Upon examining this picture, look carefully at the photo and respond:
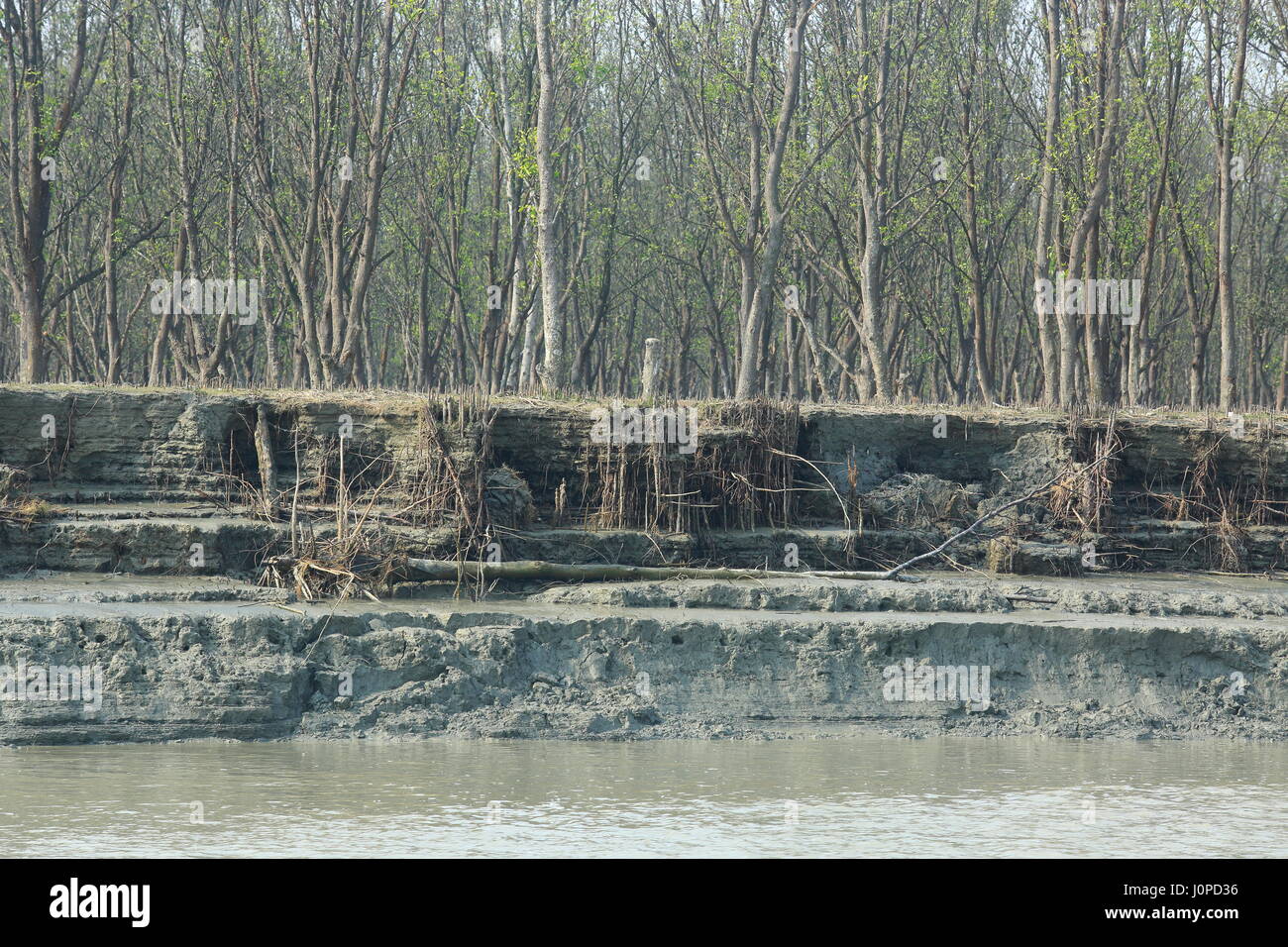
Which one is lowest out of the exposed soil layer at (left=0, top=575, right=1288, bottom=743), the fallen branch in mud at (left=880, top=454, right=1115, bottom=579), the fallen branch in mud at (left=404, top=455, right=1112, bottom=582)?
the exposed soil layer at (left=0, top=575, right=1288, bottom=743)

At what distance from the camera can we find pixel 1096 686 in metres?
13.2

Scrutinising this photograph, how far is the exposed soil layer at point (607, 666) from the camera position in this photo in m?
11.7

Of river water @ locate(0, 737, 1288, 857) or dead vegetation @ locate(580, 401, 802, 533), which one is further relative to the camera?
dead vegetation @ locate(580, 401, 802, 533)

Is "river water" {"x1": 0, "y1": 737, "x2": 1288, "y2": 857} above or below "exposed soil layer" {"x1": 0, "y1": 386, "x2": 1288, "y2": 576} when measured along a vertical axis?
below

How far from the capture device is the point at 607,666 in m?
12.8

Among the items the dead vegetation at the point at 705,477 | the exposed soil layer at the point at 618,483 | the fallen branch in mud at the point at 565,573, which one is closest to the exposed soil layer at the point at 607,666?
the fallen branch in mud at the point at 565,573

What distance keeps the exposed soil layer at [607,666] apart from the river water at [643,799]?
465 millimetres

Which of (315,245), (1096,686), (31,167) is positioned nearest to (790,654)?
(1096,686)

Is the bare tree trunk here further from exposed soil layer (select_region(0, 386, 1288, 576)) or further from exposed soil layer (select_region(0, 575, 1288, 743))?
exposed soil layer (select_region(0, 575, 1288, 743))

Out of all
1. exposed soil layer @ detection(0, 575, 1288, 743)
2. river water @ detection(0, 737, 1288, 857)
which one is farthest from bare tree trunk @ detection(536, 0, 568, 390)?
river water @ detection(0, 737, 1288, 857)

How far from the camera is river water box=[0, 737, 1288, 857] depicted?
833cm

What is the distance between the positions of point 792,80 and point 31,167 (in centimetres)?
1179

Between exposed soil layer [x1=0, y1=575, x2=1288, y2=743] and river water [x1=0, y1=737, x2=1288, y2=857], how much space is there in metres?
0.47

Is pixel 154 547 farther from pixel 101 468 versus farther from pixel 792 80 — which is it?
pixel 792 80
